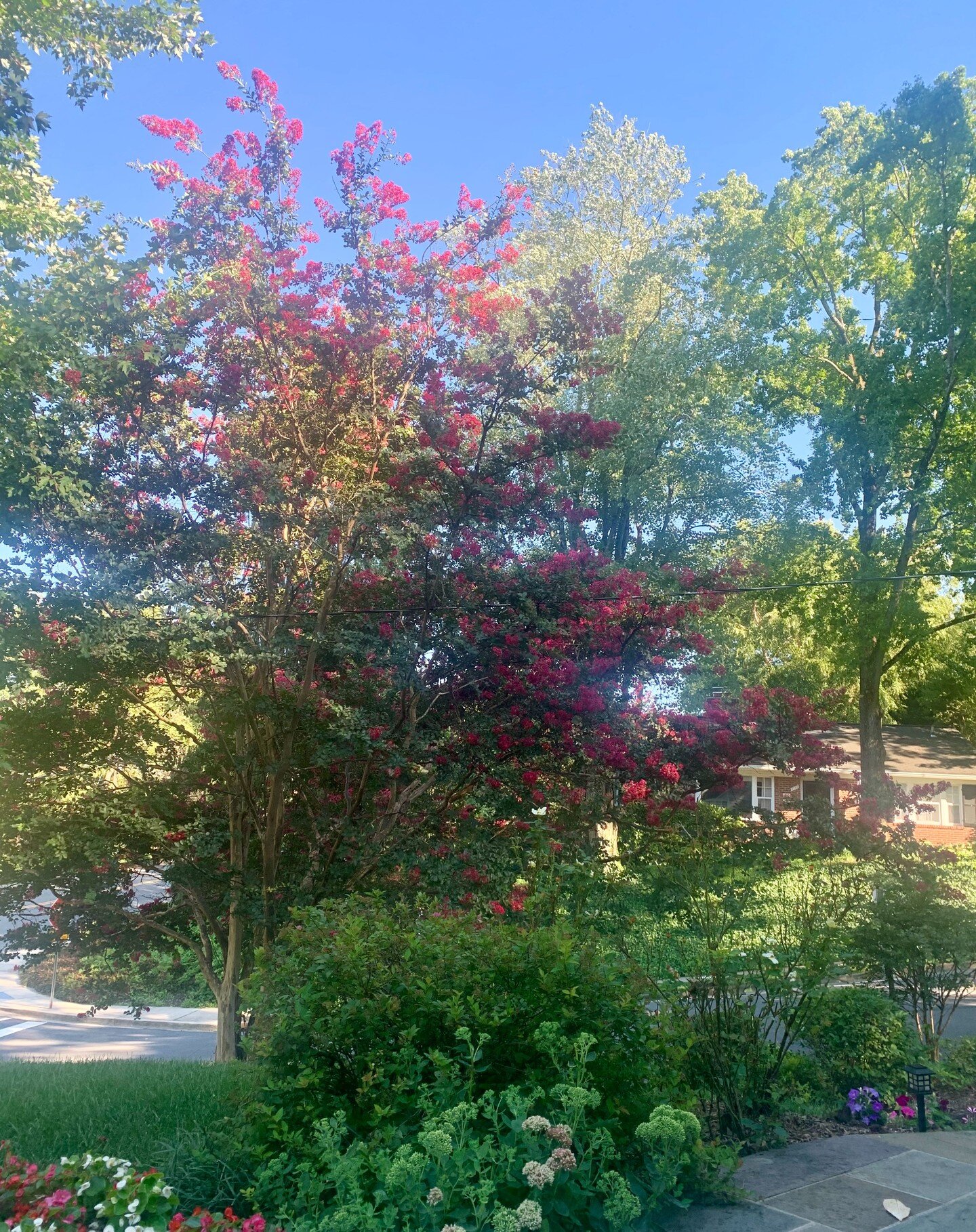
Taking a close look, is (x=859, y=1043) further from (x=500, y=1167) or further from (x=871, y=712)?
(x=871, y=712)

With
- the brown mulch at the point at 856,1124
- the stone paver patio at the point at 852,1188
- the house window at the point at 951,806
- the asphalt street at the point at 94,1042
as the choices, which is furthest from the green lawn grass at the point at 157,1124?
the house window at the point at 951,806

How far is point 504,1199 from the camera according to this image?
354cm

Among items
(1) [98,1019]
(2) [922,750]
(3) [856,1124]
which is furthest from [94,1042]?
(2) [922,750]

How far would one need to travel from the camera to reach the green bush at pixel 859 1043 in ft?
19.2

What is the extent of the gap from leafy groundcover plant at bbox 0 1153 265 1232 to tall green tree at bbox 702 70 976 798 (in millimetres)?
17842

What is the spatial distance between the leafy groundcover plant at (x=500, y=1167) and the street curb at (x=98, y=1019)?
1479 centimetres

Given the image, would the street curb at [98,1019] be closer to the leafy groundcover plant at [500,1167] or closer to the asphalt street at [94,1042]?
the asphalt street at [94,1042]

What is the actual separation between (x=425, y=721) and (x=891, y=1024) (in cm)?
428

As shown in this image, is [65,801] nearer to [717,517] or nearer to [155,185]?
[155,185]

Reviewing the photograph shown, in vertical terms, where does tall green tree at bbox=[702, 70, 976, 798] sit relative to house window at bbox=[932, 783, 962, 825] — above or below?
above

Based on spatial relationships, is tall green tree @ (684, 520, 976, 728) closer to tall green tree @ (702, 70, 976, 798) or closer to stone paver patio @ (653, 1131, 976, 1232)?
tall green tree @ (702, 70, 976, 798)

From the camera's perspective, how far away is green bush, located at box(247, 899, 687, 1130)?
13.4 ft

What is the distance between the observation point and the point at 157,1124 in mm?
4781

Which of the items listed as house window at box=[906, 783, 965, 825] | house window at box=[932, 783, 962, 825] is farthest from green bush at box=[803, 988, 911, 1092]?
house window at box=[932, 783, 962, 825]
